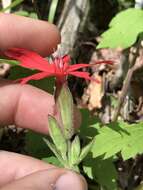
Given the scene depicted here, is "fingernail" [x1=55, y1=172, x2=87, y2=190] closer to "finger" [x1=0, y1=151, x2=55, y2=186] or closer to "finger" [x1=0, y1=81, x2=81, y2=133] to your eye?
"finger" [x1=0, y1=151, x2=55, y2=186]

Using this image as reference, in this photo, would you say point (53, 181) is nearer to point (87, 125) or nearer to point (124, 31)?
point (87, 125)

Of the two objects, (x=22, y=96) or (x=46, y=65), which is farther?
(x=22, y=96)

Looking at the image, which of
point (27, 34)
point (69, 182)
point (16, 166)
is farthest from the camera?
point (27, 34)

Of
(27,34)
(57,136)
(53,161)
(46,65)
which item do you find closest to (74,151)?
(57,136)

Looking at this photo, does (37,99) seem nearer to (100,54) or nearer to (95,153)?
(95,153)

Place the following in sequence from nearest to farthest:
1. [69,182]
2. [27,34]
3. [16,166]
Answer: [69,182] < [16,166] < [27,34]

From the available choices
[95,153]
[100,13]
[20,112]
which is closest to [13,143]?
[20,112]
